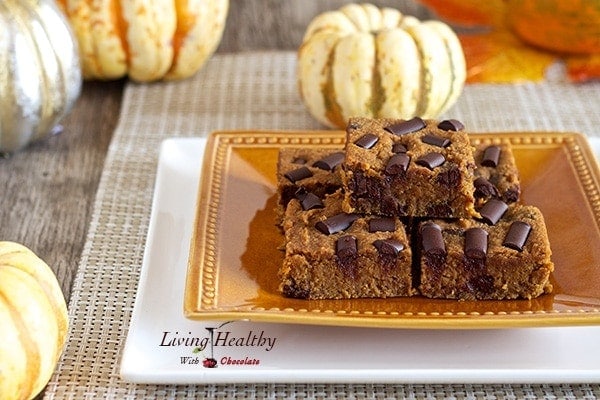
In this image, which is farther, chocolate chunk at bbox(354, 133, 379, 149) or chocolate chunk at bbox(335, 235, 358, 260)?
chocolate chunk at bbox(354, 133, 379, 149)

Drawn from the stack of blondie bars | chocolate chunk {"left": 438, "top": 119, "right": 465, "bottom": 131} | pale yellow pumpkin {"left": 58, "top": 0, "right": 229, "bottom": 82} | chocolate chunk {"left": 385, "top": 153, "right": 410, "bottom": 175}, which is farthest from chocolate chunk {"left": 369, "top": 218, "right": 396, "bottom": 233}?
pale yellow pumpkin {"left": 58, "top": 0, "right": 229, "bottom": 82}

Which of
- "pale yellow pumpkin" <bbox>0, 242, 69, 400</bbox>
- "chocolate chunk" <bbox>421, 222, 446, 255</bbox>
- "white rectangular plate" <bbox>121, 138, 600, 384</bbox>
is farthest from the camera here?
"chocolate chunk" <bbox>421, 222, 446, 255</bbox>

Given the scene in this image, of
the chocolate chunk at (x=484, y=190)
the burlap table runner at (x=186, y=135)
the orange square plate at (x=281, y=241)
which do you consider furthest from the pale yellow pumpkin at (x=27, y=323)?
the chocolate chunk at (x=484, y=190)

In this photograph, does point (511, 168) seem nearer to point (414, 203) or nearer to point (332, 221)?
point (414, 203)

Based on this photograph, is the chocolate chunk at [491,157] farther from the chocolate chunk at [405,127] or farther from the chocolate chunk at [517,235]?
the chocolate chunk at [517,235]

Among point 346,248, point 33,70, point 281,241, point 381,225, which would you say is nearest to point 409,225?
point 381,225

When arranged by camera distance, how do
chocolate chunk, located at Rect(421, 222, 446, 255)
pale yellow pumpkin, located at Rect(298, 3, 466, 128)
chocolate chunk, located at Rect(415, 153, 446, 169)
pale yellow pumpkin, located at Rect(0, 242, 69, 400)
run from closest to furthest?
1. pale yellow pumpkin, located at Rect(0, 242, 69, 400)
2. chocolate chunk, located at Rect(421, 222, 446, 255)
3. chocolate chunk, located at Rect(415, 153, 446, 169)
4. pale yellow pumpkin, located at Rect(298, 3, 466, 128)

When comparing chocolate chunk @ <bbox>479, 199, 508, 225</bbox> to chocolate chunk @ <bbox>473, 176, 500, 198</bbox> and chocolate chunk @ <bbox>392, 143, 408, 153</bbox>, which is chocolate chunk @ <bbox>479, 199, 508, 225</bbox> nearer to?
→ chocolate chunk @ <bbox>473, 176, 500, 198</bbox>

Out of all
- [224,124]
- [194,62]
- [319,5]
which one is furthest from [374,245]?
[319,5]
